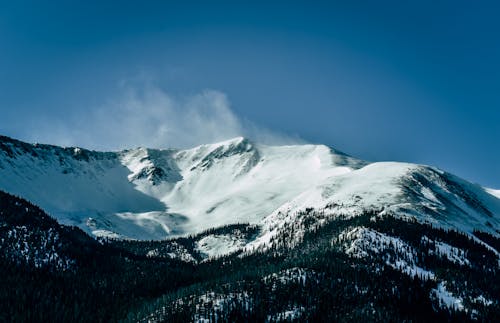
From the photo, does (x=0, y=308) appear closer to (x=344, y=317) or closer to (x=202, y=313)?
(x=202, y=313)

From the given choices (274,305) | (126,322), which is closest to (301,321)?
(274,305)

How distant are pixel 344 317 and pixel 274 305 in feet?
90.0

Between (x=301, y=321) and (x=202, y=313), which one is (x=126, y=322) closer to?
(x=202, y=313)

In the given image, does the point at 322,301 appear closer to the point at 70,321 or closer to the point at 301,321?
the point at 301,321

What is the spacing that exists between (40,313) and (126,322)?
1326 inches

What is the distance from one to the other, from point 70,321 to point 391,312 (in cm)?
12585

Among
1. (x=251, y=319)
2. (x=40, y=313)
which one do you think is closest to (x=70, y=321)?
(x=40, y=313)

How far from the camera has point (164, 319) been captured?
7672 inches

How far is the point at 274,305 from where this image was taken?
652 feet

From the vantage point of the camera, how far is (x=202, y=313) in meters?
196

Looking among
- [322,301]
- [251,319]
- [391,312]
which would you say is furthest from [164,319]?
[391,312]

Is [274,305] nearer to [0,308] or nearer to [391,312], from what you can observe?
[391,312]

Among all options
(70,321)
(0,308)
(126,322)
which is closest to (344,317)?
(126,322)

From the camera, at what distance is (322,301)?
200m
